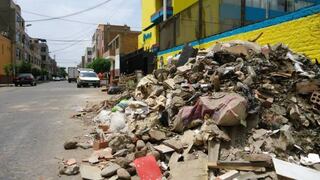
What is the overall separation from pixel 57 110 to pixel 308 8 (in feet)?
33.5

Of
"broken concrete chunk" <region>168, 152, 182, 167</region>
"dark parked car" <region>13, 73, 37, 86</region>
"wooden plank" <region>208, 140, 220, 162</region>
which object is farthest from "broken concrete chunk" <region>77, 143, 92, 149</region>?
"dark parked car" <region>13, 73, 37, 86</region>

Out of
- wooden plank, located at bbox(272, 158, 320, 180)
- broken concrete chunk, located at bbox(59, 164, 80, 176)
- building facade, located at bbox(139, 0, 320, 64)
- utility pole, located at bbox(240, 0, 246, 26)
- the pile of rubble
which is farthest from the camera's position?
utility pole, located at bbox(240, 0, 246, 26)

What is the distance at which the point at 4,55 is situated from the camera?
205 feet

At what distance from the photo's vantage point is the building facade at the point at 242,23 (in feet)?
30.8

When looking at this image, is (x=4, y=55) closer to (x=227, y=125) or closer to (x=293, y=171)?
(x=227, y=125)

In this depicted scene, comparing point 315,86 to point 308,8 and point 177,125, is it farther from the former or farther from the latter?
point 177,125

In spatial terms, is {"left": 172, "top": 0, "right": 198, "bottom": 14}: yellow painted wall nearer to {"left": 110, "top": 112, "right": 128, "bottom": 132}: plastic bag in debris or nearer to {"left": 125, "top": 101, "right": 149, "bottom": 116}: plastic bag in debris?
{"left": 125, "top": 101, "right": 149, "bottom": 116}: plastic bag in debris

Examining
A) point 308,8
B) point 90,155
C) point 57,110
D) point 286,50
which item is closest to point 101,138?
point 90,155

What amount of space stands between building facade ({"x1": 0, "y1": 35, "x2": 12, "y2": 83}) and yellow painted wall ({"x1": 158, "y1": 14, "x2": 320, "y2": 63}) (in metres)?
50.0

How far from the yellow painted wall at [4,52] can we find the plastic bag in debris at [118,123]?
50.5 meters

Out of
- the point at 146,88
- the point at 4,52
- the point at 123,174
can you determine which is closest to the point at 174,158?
the point at 123,174

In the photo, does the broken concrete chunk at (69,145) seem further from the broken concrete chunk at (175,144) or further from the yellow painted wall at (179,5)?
the yellow painted wall at (179,5)

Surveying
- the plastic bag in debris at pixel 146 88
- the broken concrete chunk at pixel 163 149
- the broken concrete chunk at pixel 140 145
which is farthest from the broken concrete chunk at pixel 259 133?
the plastic bag in debris at pixel 146 88

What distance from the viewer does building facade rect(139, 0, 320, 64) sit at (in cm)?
940
